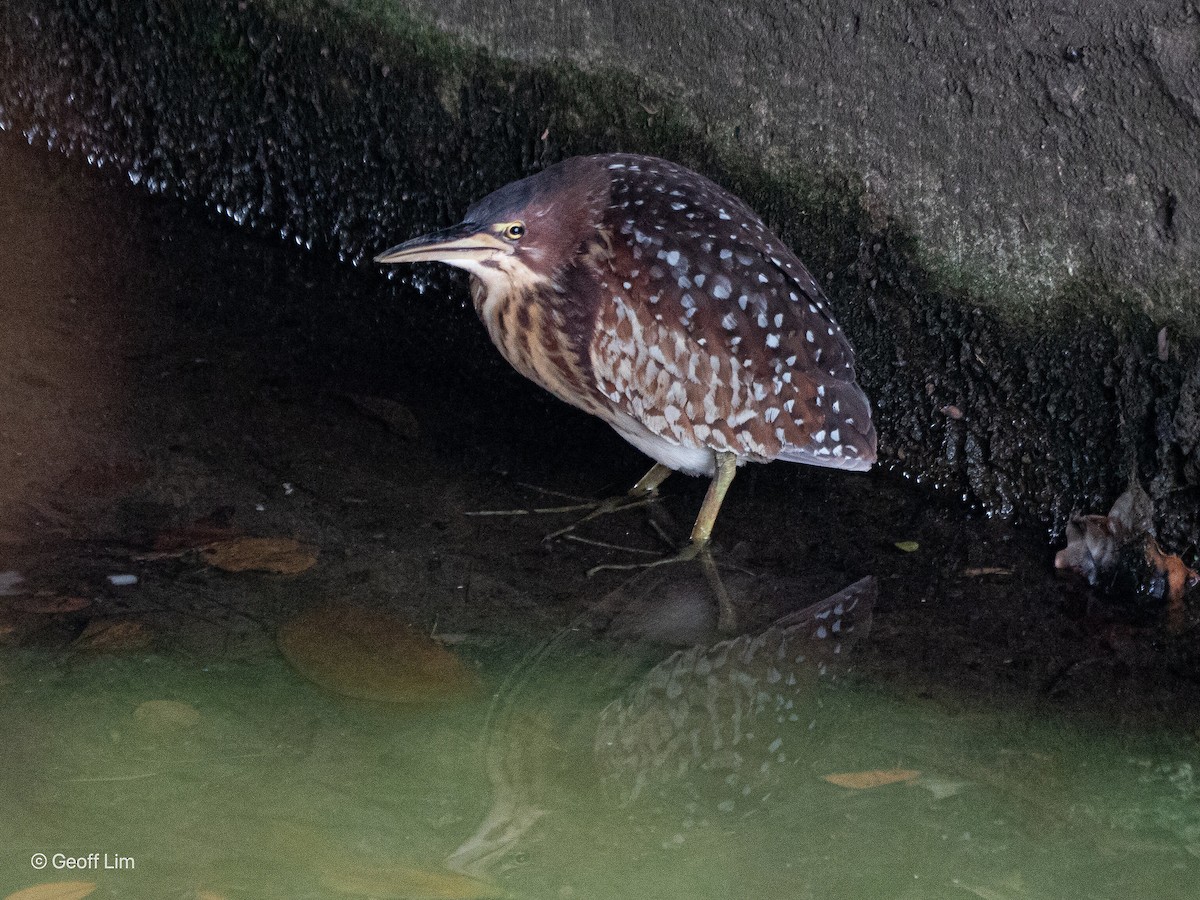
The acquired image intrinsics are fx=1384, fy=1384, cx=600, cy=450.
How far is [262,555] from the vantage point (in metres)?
3.80

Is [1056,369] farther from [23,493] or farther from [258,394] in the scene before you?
[23,493]

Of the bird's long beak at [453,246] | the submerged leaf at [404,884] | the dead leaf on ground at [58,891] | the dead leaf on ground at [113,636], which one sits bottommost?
the submerged leaf at [404,884]

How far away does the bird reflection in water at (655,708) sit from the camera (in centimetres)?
306

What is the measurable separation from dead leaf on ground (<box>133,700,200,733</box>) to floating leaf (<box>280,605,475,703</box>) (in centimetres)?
30

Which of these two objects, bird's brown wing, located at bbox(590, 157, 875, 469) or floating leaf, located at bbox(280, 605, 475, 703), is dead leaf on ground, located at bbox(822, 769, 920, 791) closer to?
floating leaf, located at bbox(280, 605, 475, 703)

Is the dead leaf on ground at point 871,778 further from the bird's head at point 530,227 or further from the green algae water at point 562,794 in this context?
the bird's head at point 530,227


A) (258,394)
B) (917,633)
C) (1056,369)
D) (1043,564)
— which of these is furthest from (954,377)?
(258,394)

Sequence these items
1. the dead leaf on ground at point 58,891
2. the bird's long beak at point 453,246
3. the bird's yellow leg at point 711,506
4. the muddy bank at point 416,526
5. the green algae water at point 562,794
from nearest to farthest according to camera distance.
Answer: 1. the dead leaf on ground at point 58,891
2. the green algae water at point 562,794
3. the muddy bank at point 416,526
4. the bird's long beak at point 453,246
5. the bird's yellow leg at point 711,506

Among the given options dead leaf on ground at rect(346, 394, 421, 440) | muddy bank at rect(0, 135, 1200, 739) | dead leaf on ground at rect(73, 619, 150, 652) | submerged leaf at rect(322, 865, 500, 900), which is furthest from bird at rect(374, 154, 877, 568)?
submerged leaf at rect(322, 865, 500, 900)

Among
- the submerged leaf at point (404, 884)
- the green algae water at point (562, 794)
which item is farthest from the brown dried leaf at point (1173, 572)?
the submerged leaf at point (404, 884)

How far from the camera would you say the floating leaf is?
3340mm

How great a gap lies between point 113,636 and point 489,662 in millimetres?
923

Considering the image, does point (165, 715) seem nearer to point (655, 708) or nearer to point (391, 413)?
point (655, 708)

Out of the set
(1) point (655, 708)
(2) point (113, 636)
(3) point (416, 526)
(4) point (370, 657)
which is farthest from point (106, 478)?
(1) point (655, 708)
